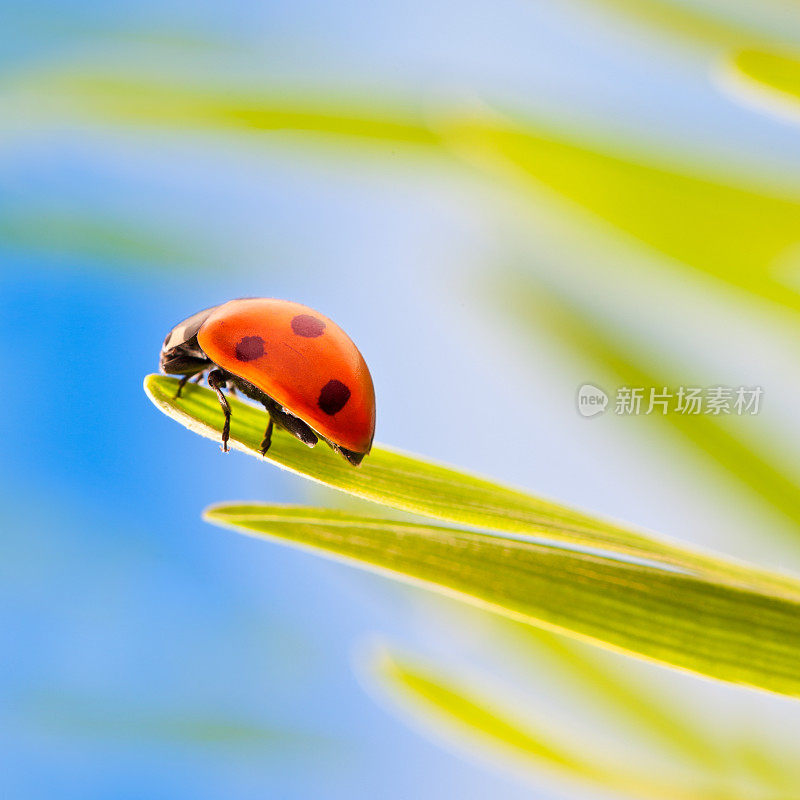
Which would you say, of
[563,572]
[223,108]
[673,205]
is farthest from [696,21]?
[563,572]

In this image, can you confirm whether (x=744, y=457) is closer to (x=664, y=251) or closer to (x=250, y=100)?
(x=664, y=251)

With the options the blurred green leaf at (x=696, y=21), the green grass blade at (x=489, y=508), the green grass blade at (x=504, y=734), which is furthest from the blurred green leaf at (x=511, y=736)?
the blurred green leaf at (x=696, y=21)

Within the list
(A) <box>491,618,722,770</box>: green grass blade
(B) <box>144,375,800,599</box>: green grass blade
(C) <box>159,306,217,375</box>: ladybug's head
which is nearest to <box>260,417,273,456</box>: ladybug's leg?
(B) <box>144,375,800,599</box>: green grass blade

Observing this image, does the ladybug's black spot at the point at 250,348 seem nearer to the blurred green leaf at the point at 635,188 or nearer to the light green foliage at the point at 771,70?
the blurred green leaf at the point at 635,188

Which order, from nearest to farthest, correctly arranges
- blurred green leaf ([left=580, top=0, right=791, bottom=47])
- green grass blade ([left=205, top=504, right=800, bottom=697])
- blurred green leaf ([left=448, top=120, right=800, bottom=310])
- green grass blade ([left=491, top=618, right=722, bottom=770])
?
1. green grass blade ([left=205, top=504, right=800, bottom=697])
2. blurred green leaf ([left=448, top=120, right=800, bottom=310])
3. blurred green leaf ([left=580, top=0, right=791, bottom=47])
4. green grass blade ([left=491, top=618, right=722, bottom=770])

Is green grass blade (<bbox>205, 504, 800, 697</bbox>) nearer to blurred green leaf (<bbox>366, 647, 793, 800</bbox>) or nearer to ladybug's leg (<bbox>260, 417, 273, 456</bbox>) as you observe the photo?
ladybug's leg (<bbox>260, 417, 273, 456</bbox>)
